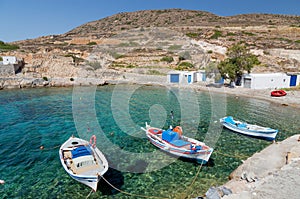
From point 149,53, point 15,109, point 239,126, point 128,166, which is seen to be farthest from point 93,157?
point 149,53

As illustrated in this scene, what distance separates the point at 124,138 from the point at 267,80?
2669 cm

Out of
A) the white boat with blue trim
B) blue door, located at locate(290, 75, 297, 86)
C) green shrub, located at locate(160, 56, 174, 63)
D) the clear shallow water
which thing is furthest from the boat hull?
green shrub, located at locate(160, 56, 174, 63)

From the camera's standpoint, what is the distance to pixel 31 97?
30500 millimetres

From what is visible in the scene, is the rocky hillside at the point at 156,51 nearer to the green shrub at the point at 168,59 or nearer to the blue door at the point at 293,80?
the green shrub at the point at 168,59

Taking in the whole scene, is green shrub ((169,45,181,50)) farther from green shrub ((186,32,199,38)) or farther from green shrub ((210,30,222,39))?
green shrub ((210,30,222,39))

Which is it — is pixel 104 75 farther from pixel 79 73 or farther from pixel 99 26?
pixel 99 26

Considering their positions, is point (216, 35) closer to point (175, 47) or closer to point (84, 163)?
point (175, 47)

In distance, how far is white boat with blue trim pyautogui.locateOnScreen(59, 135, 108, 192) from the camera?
873 cm

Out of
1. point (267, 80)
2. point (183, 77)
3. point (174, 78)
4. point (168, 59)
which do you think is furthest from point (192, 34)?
point (267, 80)

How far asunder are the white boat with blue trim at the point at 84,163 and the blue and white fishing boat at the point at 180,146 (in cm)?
397

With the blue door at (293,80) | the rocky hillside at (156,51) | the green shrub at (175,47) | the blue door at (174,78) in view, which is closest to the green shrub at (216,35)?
the rocky hillside at (156,51)

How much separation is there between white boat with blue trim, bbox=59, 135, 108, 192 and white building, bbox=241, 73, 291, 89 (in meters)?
28.6

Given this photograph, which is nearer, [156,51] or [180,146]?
[180,146]

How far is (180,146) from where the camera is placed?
38.4ft
